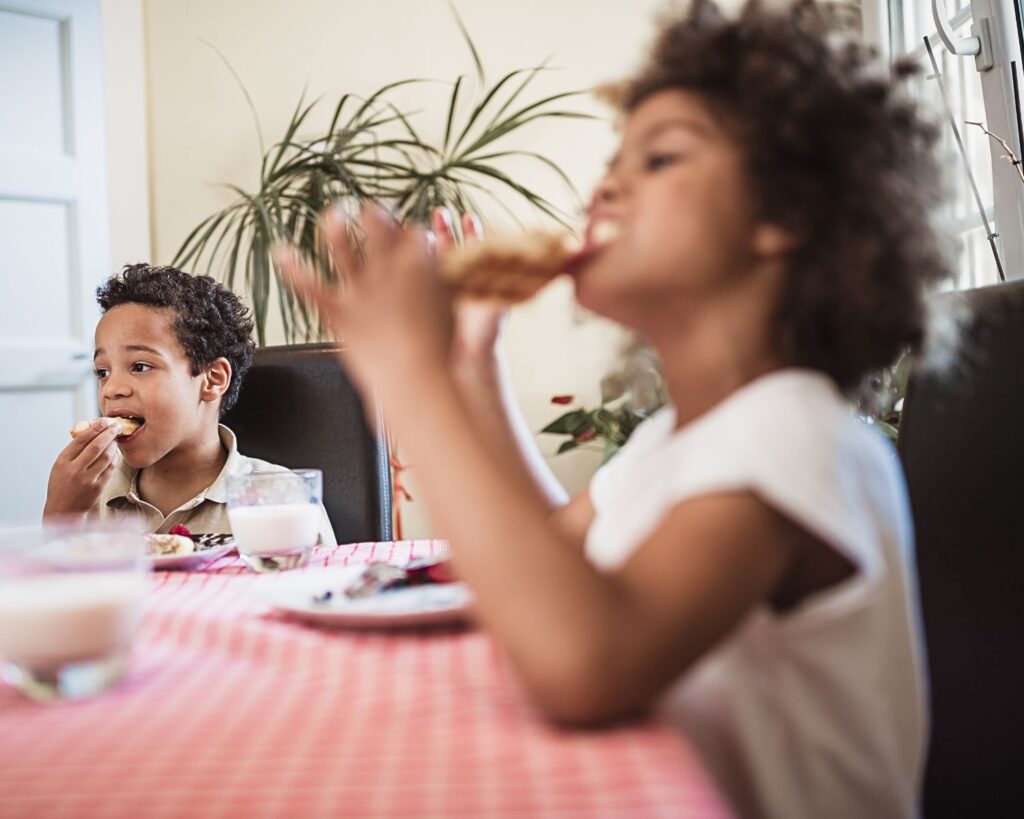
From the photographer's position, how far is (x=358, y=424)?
1.87 m

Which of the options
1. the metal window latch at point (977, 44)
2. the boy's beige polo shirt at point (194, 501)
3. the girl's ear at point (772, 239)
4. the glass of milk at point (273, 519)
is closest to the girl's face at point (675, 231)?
the girl's ear at point (772, 239)

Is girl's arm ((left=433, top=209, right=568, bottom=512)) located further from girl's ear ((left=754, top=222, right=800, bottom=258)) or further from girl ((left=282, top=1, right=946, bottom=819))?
girl's ear ((left=754, top=222, right=800, bottom=258))

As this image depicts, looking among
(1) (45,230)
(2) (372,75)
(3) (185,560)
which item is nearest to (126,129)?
(1) (45,230)

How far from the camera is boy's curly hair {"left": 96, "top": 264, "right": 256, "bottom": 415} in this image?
1972 millimetres

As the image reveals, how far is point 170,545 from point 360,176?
89.9 inches

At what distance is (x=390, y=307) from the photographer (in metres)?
0.69

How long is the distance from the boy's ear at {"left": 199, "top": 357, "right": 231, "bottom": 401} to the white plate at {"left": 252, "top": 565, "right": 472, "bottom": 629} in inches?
42.5

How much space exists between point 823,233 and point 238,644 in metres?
0.54

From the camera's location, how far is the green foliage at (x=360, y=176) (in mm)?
3234

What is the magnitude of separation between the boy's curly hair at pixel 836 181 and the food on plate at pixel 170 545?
0.80 meters

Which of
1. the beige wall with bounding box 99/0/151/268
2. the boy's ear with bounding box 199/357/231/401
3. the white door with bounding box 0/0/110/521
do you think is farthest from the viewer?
the beige wall with bounding box 99/0/151/268

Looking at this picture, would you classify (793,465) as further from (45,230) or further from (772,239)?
(45,230)

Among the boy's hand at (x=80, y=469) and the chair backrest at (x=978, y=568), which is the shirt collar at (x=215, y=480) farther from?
the chair backrest at (x=978, y=568)

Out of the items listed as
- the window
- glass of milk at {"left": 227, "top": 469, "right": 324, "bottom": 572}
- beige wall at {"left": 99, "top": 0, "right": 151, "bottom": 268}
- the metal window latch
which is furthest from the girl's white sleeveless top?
beige wall at {"left": 99, "top": 0, "right": 151, "bottom": 268}
